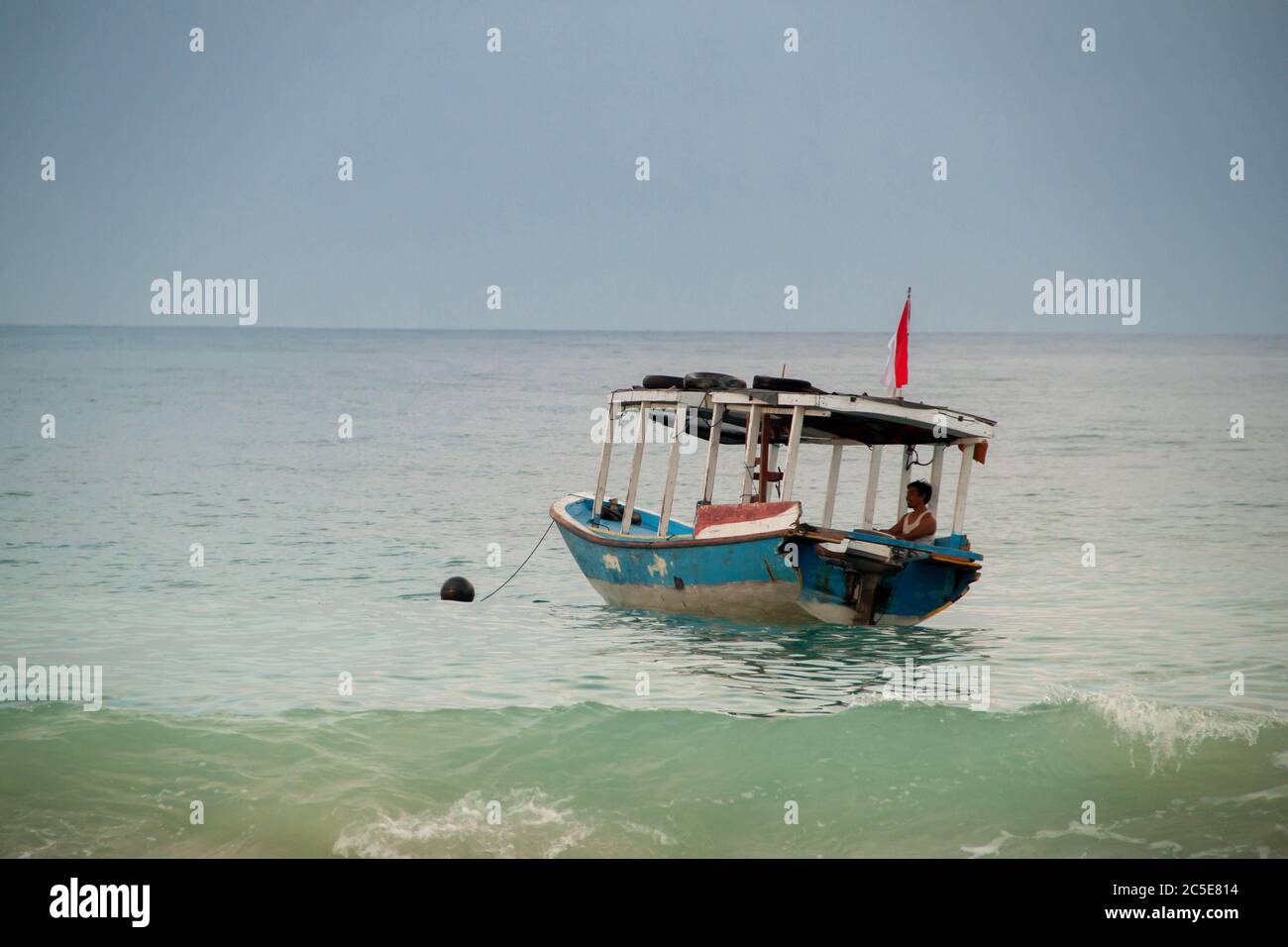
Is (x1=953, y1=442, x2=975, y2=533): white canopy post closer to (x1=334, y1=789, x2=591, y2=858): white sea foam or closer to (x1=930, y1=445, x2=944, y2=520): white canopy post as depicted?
(x1=930, y1=445, x2=944, y2=520): white canopy post

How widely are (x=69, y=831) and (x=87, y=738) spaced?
7.53 feet

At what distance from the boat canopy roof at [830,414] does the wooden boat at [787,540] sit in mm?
19

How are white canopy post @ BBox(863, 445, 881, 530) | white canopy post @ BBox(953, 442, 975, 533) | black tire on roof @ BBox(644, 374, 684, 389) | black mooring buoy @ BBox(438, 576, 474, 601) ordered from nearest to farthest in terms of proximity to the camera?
white canopy post @ BBox(953, 442, 975, 533) < black tire on roof @ BBox(644, 374, 684, 389) < white canopy post @ BBox(863, 445, 881, 530) < black mooring buoy @ BBox(438, 576, 474, 601)

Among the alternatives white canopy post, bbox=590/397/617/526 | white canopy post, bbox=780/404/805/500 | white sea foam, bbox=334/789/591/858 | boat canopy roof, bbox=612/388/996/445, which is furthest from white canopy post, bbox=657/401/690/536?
white sea foam, bbox=334/789/591/858

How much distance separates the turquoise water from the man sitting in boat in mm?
1356

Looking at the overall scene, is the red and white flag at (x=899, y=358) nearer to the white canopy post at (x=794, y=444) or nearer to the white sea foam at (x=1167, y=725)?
the white canopy post at (x=794, y=444)

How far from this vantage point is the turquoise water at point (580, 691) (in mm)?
10734

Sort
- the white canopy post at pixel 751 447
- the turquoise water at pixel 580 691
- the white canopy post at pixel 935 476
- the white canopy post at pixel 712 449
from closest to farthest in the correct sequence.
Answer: the turquoise water at pixel 580 691
the white canopy post at pixel 751 447
the white canopy post at pixel 712 449
the white canopy post at pixel 935 476

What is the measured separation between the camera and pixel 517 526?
29906 millimetres

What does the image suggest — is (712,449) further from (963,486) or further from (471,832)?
(471,832)

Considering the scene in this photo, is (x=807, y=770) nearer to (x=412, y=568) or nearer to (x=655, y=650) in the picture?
(x=655, y=650)

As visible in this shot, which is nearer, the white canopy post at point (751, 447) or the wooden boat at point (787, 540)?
the wooden boat at point (787, 540)

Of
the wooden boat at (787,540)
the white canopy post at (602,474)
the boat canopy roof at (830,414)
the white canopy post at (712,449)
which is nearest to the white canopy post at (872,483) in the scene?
the wooden boat at (787,540)

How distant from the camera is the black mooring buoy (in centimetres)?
2084
